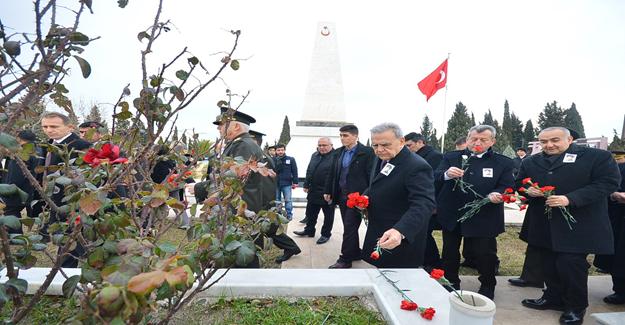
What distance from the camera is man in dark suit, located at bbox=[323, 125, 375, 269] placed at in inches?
172

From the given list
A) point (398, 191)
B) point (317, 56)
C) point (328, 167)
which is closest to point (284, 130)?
point (317, 56)

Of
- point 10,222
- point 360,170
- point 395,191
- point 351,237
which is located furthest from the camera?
point 360,170

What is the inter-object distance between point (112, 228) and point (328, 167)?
15.7ft

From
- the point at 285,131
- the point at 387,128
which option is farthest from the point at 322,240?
the point at 285,131

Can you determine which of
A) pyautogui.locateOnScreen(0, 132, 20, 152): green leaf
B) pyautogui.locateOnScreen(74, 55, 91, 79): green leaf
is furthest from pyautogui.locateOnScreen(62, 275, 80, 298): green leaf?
pyautogui.locateOnScreen(74, 55, 91, 79): green leaf

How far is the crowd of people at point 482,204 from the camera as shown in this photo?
269 centimetres

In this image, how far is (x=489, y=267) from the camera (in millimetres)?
3322

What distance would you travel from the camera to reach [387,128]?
270cm

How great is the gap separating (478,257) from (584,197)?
107 cm

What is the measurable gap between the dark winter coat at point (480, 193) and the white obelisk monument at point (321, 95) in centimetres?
1033

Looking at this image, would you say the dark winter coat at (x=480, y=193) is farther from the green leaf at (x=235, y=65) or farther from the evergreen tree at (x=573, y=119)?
the evergreen tree at (x=573, y=119)

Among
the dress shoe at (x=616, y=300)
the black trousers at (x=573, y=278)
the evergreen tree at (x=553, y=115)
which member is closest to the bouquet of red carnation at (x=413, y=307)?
the black trousers at (x=573, y=278)

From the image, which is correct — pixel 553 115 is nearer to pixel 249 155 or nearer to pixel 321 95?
pixel 321 95

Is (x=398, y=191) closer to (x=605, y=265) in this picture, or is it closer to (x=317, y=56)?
(x=605, y=265)
